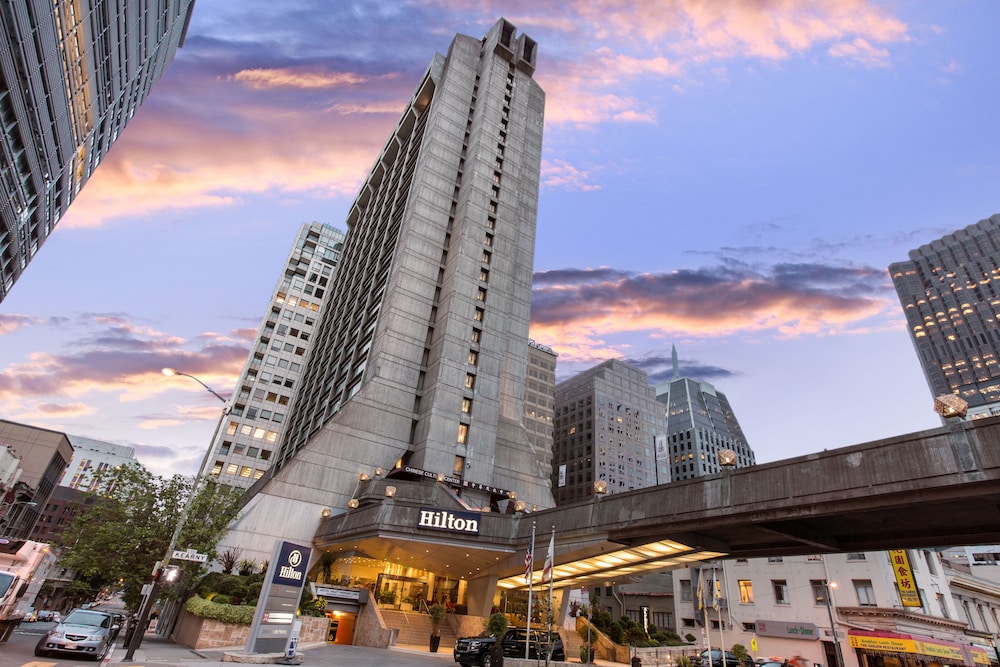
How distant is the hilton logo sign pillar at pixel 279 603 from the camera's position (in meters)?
20.6

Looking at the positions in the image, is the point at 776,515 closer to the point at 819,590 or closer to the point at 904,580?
the point at 904,580

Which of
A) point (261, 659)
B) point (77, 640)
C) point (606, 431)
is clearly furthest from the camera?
point (606, 431)

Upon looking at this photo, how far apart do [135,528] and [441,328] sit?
119 ft

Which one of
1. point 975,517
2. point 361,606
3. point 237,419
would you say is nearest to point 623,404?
point 237,419

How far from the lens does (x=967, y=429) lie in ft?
51.2

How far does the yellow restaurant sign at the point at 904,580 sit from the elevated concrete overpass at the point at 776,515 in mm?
24425

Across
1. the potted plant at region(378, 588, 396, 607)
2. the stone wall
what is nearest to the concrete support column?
the potted plant at region(378, 588, 396, 607)

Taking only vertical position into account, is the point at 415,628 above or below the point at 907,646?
below

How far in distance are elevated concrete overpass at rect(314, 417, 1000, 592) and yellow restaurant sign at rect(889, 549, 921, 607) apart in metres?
24.4

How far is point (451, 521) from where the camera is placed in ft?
118

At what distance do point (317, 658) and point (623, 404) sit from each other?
14180cm

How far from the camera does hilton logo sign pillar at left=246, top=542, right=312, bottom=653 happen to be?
67.6 ft

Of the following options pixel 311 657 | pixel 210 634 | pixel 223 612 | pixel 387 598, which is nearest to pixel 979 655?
pixel 387 598

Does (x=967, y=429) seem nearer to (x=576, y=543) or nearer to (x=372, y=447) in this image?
(x=576, y=543)
